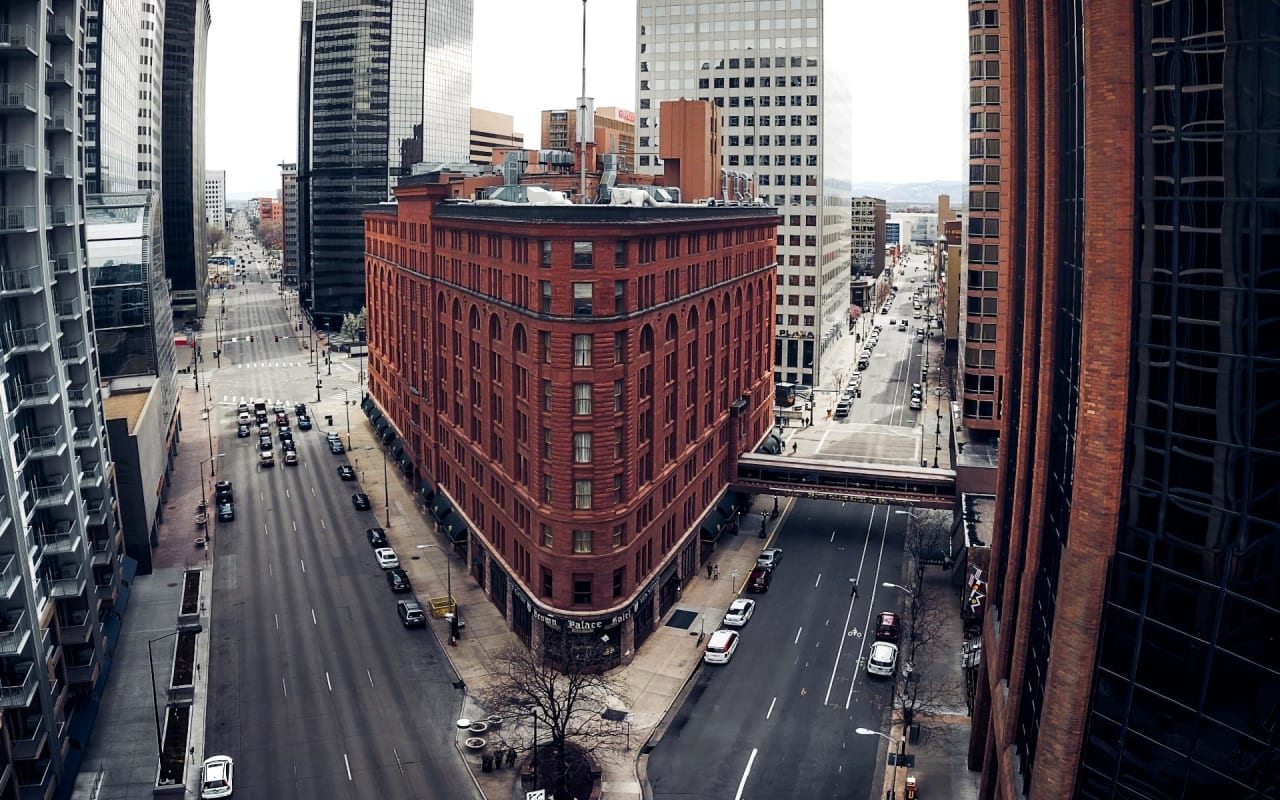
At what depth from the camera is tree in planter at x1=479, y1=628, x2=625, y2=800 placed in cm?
5488

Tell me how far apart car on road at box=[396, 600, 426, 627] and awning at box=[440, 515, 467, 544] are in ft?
33.0

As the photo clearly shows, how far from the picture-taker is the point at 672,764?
56.9m

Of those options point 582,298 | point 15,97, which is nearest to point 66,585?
point 15,97

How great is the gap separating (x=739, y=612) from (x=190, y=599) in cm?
3925

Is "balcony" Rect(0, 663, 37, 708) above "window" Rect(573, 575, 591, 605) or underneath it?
underneath

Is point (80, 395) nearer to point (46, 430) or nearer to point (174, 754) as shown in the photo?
point (46, 430)

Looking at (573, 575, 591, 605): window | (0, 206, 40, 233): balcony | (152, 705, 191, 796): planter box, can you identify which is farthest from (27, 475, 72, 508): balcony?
(573, 575, 591, 605): window

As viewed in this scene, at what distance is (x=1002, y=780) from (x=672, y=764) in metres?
19.3

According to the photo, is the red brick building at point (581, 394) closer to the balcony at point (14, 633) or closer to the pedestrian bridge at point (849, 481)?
the pedestrian bridge at point (849, 481)

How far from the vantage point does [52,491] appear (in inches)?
2394

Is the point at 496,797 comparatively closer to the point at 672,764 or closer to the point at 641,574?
the point at 672,764

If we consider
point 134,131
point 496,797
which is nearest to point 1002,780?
point 496,797

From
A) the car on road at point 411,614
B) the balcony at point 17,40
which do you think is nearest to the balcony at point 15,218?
the balcony at point 17,40

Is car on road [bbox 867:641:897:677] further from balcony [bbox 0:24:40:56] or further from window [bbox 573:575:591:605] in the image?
balcony [bbox 0:24:40:56]
